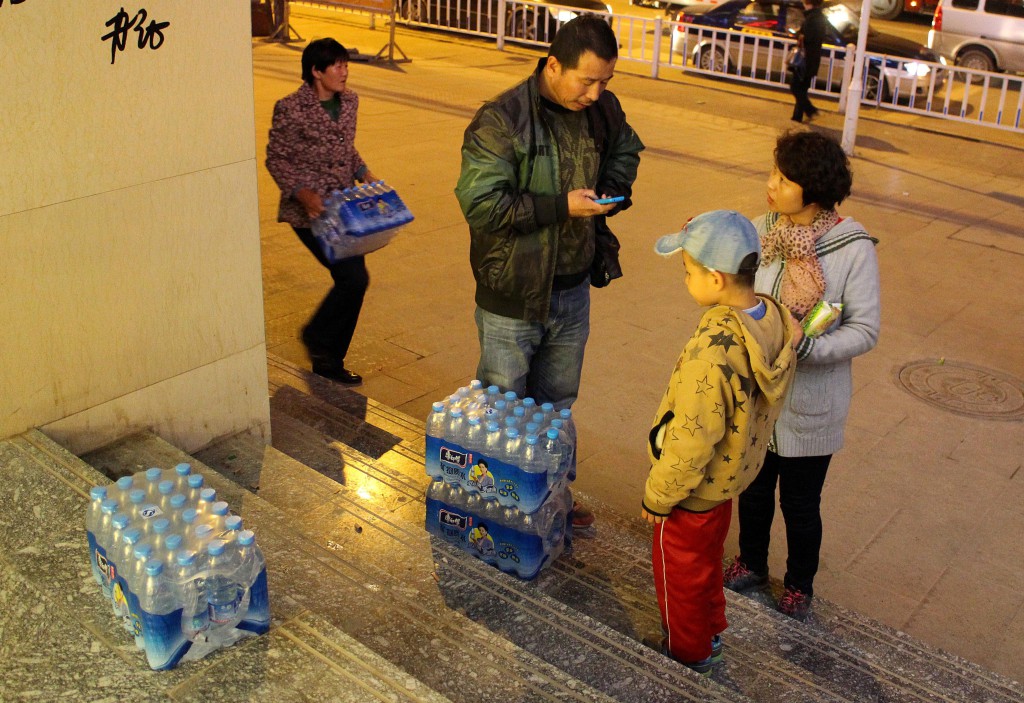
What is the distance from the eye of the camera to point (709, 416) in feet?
10.8

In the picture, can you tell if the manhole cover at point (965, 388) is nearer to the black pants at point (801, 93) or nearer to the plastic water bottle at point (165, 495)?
the plastic water bottle at point (165, 495)

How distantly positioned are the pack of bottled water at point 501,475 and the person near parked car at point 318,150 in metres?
2.07

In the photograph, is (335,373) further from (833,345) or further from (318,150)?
(833,345)

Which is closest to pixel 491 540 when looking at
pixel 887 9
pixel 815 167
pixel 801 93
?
pixel 815 167

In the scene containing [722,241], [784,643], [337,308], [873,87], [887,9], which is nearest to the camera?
[722,241]

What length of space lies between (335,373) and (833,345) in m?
3.42

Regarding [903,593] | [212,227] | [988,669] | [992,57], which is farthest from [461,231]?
[992,57]

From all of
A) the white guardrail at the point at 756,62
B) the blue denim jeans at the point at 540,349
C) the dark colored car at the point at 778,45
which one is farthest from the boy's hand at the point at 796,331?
the dark colored car at the point at 778,45

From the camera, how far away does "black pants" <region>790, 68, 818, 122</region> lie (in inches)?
539

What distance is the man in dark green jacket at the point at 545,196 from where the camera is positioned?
13.1ft

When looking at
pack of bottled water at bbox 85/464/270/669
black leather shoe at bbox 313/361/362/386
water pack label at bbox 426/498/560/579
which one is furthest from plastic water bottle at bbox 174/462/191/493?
black leather shoe at bbox 313/361/362/386

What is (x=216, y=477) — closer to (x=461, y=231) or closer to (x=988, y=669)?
(x=988, y=669)

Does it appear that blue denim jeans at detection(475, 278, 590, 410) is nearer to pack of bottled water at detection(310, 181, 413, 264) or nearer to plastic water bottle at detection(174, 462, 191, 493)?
plastic water bottle at detection(174, 462, 191, 493)

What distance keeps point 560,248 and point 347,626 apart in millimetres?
1658
